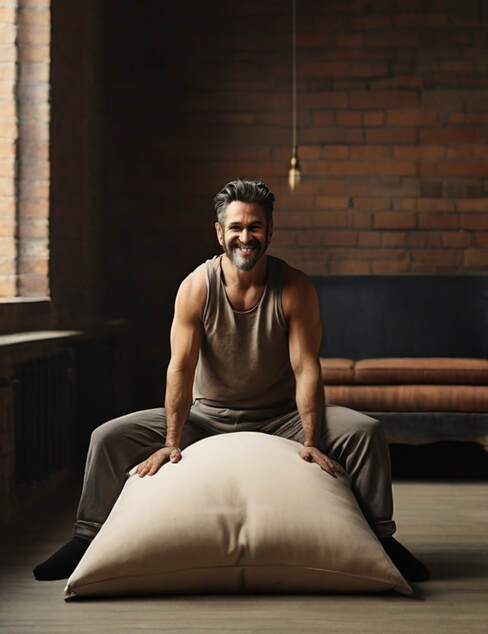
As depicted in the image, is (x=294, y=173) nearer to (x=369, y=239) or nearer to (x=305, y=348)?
(x=369, y=239)

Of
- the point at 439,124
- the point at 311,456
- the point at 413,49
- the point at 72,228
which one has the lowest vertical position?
the point at 311,456

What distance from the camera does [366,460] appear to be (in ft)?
7.85

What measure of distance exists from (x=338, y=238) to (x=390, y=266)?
0.35 metres

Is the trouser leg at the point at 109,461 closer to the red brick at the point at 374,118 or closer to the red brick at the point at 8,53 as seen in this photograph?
the red brick at the point at 8,53

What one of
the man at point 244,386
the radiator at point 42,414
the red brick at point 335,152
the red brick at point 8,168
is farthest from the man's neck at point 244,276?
the red brick at point 335,152

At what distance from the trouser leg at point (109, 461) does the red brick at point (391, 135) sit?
2.96 meters

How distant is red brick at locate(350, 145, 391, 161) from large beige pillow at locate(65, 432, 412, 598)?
3087 mm

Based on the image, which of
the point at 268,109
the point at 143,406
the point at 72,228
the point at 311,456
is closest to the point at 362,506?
the point at 311,456

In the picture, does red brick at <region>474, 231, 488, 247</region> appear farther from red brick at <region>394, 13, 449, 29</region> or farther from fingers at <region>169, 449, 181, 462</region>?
fingers at <region>169, 449, 181, 462</region>

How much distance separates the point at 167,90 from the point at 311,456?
317 cm

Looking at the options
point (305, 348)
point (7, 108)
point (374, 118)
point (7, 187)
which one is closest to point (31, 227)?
point (7, 187)

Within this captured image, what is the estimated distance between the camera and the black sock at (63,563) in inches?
91.0

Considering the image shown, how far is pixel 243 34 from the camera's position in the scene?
489 centimetres

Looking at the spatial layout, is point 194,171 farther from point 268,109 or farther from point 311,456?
point 311,456
